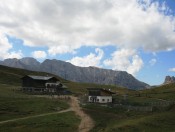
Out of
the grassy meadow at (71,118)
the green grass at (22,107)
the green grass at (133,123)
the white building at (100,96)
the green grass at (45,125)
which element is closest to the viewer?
the green grass at (45,125)

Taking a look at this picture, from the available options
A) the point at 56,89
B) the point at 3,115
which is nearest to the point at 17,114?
the point at 3,115

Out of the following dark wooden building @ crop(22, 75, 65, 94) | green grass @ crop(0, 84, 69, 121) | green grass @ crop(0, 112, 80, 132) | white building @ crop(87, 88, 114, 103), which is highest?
dark wooden building @ crop(22, 75, 65, 94)

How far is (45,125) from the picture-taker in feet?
237

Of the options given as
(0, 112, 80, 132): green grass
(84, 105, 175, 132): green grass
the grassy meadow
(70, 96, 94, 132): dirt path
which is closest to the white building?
the grassy meadow

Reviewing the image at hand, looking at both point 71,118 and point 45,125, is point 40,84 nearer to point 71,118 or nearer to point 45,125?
point 71,118

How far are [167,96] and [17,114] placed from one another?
256ft

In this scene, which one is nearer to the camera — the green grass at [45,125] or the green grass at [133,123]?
the green grass at [45,125]

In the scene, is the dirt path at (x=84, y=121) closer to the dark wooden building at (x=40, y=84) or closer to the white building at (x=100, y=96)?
the white building at (x=100, y=96)

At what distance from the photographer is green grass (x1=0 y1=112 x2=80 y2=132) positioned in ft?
227

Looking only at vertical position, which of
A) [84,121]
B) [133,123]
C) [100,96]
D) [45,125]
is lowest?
[45,125]

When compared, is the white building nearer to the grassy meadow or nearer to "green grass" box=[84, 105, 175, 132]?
the grassy meadow

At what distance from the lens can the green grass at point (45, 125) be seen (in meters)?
69.3

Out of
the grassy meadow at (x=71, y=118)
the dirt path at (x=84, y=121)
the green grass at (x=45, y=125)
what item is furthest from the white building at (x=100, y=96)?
the green grass at (x=45, y=125)

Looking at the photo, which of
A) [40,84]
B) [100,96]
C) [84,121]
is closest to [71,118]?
[84,121]
